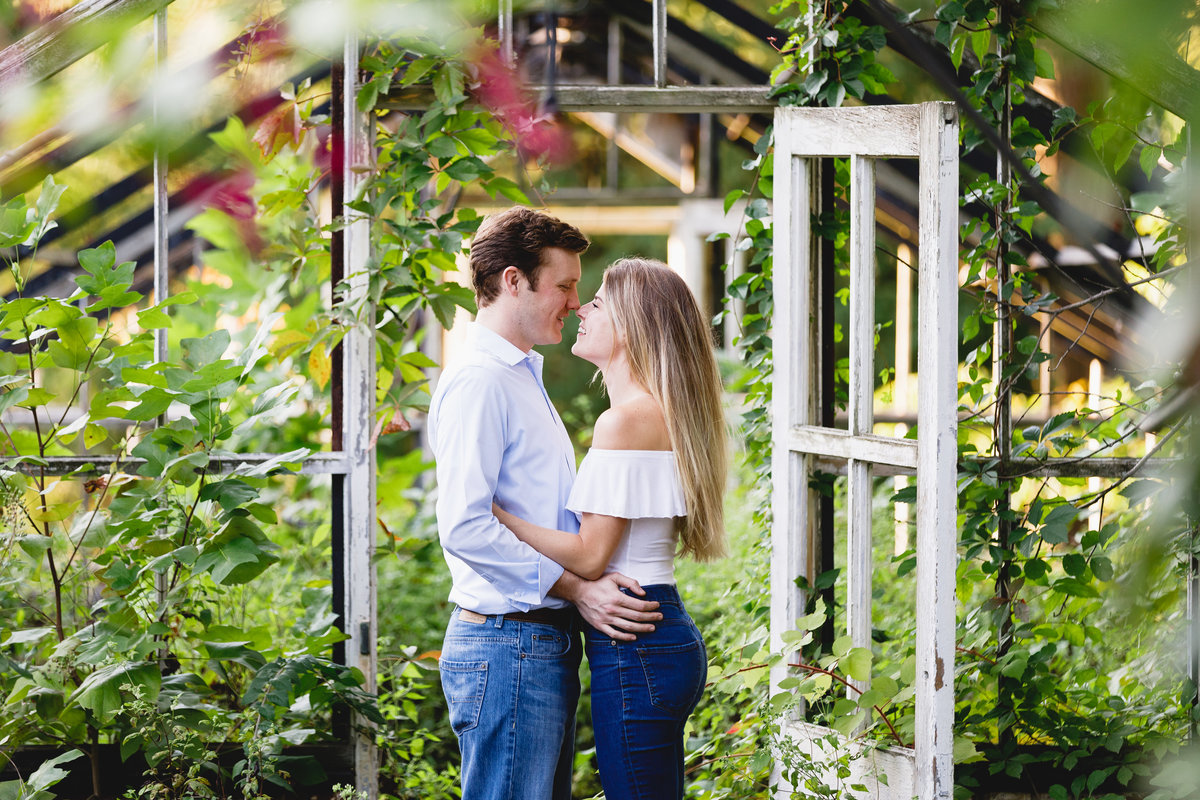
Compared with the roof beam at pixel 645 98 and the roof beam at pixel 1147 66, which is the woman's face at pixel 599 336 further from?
the roof beam at pixel 1147 66

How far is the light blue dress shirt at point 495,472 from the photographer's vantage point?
1675 mm

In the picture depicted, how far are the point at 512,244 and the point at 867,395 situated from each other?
0.73 metres

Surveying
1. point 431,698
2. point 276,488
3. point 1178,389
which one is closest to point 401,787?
point 431,698

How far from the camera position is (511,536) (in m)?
1.69

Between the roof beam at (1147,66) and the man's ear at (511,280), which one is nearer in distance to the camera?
the roof beam at (1147,66)

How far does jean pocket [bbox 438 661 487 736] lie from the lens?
5.56 ft

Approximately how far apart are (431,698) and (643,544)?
1.91 meters

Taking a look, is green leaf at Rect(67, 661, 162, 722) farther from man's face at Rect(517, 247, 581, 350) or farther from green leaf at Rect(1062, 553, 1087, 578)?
green leaf at Rect(1062, 553, 1087, 578)

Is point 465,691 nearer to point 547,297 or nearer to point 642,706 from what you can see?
point 642,706

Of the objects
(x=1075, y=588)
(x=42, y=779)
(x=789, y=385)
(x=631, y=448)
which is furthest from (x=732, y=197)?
(x=42, y=779)

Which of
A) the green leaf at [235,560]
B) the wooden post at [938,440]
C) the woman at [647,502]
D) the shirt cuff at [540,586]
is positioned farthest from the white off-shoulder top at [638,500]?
the green leaf at [235,560]

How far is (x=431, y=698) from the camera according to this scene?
11.2 ft

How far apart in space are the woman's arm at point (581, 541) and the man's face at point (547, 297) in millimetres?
323

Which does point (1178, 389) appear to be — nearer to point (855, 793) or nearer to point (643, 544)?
point (643, 544)
